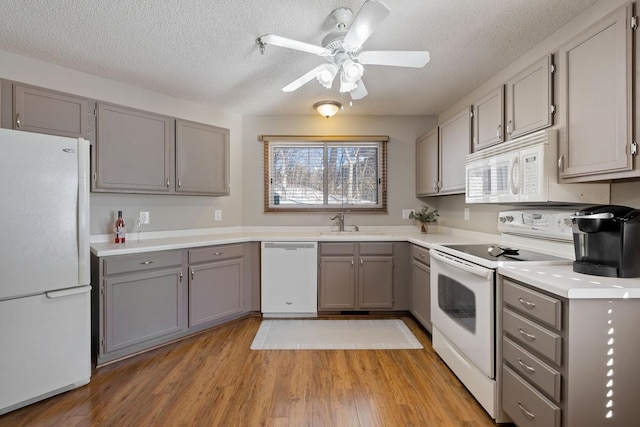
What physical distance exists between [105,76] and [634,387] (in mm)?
3904

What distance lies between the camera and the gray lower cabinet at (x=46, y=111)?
2.10m

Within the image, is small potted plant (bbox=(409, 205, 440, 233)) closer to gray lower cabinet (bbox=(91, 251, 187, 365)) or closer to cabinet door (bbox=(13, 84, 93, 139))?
gray lower cabinet (bbox=(91, 251, 187, 365))

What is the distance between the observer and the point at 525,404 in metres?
1.46

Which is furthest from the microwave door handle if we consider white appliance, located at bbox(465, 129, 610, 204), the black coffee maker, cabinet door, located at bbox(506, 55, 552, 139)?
the black coffee maker

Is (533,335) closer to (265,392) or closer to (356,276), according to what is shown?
(265,392)

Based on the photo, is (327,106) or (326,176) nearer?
(327,106)

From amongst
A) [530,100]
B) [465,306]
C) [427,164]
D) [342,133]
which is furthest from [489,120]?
[342,133]

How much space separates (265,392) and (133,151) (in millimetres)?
2184

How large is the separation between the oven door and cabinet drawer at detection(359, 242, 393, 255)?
75 centimetres

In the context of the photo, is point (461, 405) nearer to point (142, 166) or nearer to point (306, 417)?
point (306, 417)

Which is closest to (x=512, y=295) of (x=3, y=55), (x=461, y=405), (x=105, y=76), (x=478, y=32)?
(x=461, y=405)

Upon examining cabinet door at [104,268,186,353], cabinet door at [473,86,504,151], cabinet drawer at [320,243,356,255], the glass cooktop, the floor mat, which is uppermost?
cabinet door at [473,86,504,151]

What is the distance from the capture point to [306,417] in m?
1.72

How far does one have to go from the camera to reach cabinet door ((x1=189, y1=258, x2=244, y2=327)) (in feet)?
9.07
